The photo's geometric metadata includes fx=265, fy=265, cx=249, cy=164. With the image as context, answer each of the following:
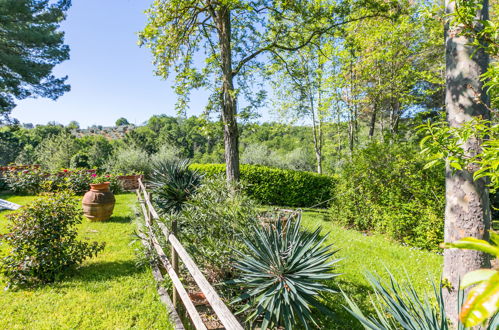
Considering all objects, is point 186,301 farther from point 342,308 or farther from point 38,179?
point 38,179

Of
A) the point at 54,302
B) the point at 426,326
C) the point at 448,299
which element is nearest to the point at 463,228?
the point at 448,299

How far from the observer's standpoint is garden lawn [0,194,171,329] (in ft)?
10.5

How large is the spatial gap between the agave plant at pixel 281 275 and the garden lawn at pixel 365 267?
340mm

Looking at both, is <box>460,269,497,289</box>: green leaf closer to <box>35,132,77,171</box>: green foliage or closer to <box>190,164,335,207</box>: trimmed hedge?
<box>190,164,335,207</box>: trimmed hedge

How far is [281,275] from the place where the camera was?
2877 mm

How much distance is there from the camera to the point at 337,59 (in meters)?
15.0

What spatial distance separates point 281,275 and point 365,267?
247cm

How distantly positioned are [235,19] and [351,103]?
959 cm

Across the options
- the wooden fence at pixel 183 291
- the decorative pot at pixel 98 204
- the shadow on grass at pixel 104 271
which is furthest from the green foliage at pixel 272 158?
the wooden fence at pixel 183 291

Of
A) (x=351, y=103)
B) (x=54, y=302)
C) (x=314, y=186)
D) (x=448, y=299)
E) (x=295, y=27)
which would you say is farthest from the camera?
(x=351, y=103)

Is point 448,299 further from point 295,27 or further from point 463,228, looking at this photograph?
point 295,27

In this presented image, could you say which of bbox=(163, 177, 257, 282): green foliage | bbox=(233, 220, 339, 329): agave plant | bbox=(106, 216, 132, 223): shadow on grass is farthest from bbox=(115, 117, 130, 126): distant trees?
bbox=(233, 220, 339, 329): agave plant

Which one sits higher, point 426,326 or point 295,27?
point 295,27

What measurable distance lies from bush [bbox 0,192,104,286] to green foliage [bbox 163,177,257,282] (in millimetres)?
2094
